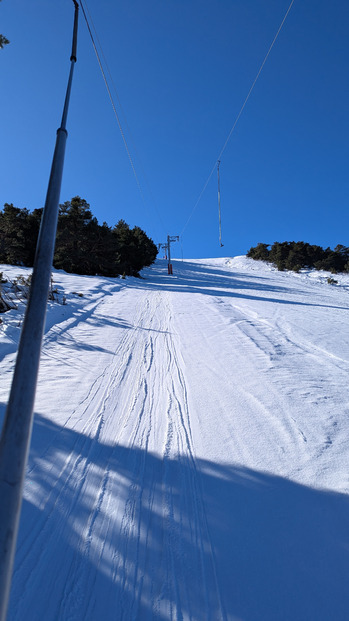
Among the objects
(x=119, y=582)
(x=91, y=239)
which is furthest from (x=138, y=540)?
(x=91, y=239)

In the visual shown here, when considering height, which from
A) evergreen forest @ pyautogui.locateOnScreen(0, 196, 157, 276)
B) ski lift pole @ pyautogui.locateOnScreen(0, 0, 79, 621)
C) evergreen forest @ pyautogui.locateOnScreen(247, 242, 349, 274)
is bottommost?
ski lift pole @ pyautogui.locateOnScreen(0, 0, 79, 621)

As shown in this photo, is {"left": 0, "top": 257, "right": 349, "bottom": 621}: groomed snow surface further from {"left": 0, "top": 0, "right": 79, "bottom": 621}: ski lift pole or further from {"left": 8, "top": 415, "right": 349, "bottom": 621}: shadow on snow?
{"left": 0, "top": 0, "right": 79, "bottom": 621}: ski lift pole

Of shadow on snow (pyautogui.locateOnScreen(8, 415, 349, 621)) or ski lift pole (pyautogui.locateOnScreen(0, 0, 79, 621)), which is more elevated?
ski lift pole (pyautogui.locateOnScreen(0, 0, 79, 621))

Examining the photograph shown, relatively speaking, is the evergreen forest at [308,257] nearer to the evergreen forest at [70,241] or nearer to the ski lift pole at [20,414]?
the evergreen forest at [70,241]

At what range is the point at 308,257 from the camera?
39.1 meters

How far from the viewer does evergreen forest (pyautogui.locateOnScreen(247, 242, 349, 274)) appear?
37031 mm

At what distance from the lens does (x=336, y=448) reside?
2148 mm

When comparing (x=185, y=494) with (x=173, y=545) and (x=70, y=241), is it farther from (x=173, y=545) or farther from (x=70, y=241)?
(x=70, y=241)

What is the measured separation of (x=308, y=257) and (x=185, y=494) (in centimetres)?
4287

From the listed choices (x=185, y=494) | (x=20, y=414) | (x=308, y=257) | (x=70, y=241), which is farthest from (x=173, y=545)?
(x=308, y=257)

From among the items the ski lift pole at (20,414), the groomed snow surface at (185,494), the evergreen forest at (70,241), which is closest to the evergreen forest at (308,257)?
the evergreen forest at (70,241)

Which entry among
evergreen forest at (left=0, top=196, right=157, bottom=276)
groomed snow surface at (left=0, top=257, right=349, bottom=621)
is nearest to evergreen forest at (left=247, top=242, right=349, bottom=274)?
evergreen forest at (left=0, top=196, right=157, bottom=276)

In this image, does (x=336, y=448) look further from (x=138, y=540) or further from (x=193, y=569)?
(x=138, y=540)

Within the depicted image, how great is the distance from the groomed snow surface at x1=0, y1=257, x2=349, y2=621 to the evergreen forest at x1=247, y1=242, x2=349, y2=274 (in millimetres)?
34968
